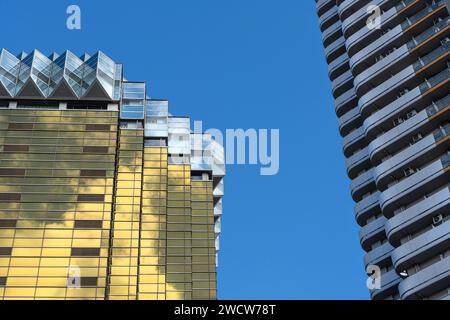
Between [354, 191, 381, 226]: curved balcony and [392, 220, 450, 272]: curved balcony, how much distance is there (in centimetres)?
1176

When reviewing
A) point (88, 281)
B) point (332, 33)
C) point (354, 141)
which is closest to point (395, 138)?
point (354, 141)

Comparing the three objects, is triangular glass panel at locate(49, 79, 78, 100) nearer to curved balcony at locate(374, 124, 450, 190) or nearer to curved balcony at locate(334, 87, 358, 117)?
curved balcony at locate(334, 87, 358, 117)

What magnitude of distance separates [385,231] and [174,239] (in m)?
48.0

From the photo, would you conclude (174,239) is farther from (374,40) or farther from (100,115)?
(374,40)

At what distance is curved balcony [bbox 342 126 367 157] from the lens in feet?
278

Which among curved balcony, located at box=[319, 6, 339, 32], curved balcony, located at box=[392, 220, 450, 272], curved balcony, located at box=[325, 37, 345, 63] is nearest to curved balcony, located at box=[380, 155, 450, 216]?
curved balcony, located at box=[392, 220, 450, 272]

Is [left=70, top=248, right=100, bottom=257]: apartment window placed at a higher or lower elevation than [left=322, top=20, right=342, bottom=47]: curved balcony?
lower

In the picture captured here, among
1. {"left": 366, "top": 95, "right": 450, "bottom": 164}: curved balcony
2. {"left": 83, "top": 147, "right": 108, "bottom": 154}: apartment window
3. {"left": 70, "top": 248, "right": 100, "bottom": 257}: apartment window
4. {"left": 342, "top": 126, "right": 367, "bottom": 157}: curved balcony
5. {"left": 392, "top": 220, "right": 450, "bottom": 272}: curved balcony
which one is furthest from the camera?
{"left": 83, "top": 147, "right": 108, "bottom": 154}: apartment window

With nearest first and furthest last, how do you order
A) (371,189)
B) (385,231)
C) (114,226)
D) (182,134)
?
(385,231)
(371,189)
(114,226)
(182,134)

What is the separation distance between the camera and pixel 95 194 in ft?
341

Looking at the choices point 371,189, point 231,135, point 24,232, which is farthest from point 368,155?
point 24,232

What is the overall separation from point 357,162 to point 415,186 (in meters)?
16.2
